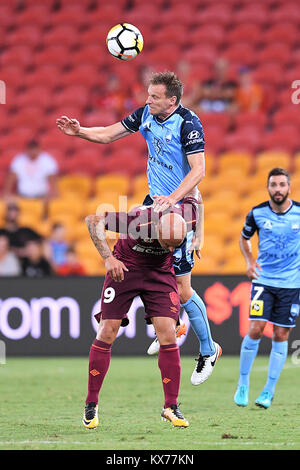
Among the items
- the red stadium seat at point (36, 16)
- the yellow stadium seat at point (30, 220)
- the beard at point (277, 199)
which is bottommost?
the yellow stadium seat at point (30, 220)

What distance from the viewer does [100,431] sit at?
629 cm

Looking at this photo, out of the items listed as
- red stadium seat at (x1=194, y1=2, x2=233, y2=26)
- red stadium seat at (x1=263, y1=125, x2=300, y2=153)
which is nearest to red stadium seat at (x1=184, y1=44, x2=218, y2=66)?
red stadium seat at (x1=194, y1=2, x2=233, y2=26)

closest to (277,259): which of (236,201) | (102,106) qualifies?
(236,201)

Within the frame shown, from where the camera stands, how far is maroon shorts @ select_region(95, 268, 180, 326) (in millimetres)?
6387

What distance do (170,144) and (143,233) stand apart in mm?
769

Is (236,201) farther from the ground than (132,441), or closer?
farther from the ground

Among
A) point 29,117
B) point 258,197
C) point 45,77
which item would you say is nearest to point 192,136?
point 258,197

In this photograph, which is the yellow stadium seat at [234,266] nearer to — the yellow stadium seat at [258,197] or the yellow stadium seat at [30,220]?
the yellow stadium seat at [258,197]

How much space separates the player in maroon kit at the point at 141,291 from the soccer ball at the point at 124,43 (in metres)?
1.44

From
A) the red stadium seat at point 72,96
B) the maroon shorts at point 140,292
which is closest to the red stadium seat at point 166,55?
the red stadium seat at point 72,96

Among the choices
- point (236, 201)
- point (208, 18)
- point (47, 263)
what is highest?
point (208, 18)

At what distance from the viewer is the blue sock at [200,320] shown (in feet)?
23.8
